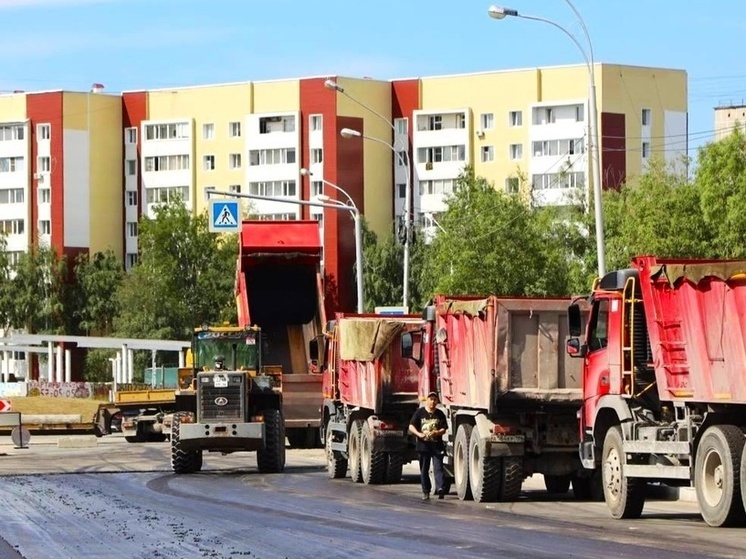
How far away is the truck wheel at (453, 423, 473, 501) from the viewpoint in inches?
997

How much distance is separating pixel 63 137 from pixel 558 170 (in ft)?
115

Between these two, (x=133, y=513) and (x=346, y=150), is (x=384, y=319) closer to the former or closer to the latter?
(x=133, y=513)

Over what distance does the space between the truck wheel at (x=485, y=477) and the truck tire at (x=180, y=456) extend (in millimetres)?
10823

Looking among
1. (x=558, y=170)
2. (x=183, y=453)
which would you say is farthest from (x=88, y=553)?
(x=558, y=170)

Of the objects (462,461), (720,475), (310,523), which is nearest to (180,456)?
(462,461)

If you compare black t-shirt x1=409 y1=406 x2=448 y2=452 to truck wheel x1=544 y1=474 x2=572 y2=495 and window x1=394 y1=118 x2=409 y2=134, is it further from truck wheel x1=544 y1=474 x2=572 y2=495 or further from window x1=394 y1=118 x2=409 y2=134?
window x1=394 y1=118 x2=409 y2=134

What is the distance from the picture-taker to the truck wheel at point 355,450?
30703 millimetres

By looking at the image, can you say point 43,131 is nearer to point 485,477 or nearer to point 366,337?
point 366,337

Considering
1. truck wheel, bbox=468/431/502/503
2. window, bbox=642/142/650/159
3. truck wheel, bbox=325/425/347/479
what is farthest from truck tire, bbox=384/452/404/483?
window, bbox=642/142/650/159

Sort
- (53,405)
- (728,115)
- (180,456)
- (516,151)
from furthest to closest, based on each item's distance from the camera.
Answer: (728,115) < (516,151) < (53,405) < (180,456)

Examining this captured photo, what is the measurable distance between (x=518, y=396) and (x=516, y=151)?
308 feet

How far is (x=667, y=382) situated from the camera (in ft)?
64.1

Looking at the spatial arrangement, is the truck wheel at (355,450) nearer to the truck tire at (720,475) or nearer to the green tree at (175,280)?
the truck tire at (720,475)

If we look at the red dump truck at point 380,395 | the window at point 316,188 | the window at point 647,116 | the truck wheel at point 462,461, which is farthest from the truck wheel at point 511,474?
the window at point 316,188
